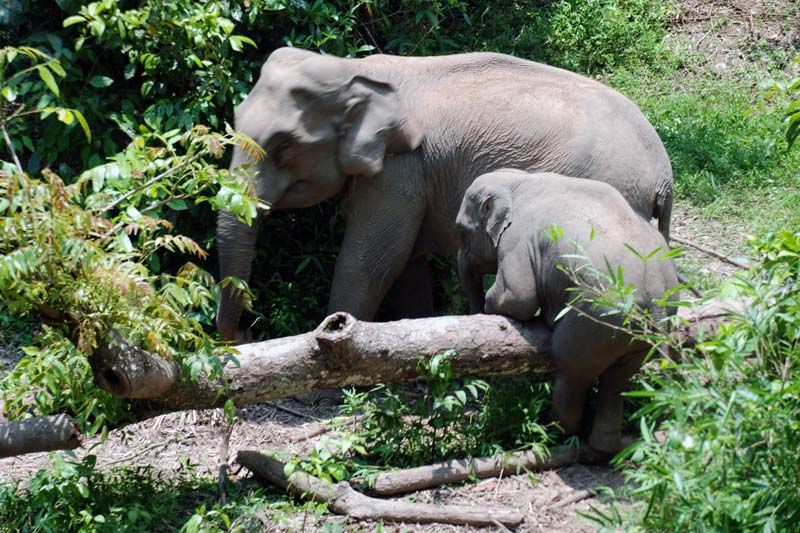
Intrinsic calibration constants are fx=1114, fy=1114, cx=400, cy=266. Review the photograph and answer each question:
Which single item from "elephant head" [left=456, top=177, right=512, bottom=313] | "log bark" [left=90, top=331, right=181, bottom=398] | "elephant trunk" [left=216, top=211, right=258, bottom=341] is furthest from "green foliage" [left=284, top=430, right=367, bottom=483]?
"elephant trunk" [left=216, top=211, right=258, bottom=341]

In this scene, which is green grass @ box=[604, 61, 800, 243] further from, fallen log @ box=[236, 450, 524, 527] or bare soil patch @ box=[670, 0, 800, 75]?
fallen log @ box=[236, 450, 524, 527]

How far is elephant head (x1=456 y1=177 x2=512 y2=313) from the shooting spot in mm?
6480

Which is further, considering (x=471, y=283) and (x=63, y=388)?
(x=471, y=283)

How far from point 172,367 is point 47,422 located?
632mm

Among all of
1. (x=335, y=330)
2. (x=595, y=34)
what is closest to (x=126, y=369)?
(x=335, y=330)

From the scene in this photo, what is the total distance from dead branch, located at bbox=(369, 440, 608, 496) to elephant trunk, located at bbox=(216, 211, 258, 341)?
1.87m

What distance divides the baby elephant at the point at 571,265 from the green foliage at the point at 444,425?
243 millimetres

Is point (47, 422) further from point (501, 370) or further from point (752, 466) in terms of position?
point (752, 466)

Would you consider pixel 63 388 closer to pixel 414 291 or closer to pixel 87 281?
pixel 87 281

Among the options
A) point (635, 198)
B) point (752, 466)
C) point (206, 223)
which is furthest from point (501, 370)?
point (206, 223)

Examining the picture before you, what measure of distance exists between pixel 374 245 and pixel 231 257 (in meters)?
0.96

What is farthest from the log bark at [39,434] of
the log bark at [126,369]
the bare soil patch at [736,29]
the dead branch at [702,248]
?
the bare soil patch at [736,29]

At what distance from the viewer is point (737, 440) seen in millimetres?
3988

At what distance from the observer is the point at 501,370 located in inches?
245
